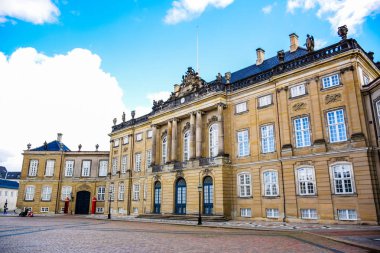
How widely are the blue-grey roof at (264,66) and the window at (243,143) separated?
752 centimetres

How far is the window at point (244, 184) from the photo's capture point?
89.9 feet

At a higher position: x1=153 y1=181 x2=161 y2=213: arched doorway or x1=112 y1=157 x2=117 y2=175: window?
x1=112 y1=157 x2=117 y2=175: window

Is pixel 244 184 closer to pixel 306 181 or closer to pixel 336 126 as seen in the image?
pixel 306 181

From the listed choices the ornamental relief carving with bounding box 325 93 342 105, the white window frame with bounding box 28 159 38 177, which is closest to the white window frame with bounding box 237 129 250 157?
the ornamental relief carving with bounding box 325 93 342 105

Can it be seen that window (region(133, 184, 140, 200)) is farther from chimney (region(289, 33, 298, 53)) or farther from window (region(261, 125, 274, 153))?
chimney (region(289, 33, 298, 53))

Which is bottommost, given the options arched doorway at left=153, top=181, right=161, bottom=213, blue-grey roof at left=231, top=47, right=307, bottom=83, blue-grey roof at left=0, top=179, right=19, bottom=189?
arched doorway at left=153, top=181, right=161, bottom=213

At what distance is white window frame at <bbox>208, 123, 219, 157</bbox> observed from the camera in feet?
101

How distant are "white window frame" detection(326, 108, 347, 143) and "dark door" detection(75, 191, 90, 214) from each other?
3967 cm

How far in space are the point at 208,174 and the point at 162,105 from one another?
1242 centimetres

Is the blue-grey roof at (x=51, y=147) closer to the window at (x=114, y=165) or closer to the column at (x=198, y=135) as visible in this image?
the window at (x=114, y=165)

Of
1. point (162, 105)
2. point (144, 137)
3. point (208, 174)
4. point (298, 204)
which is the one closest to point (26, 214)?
point (144, 137)

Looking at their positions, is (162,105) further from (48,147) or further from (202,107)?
(48,147)

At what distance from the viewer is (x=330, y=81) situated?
23.4 m

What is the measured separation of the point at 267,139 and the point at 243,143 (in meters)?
2.69
